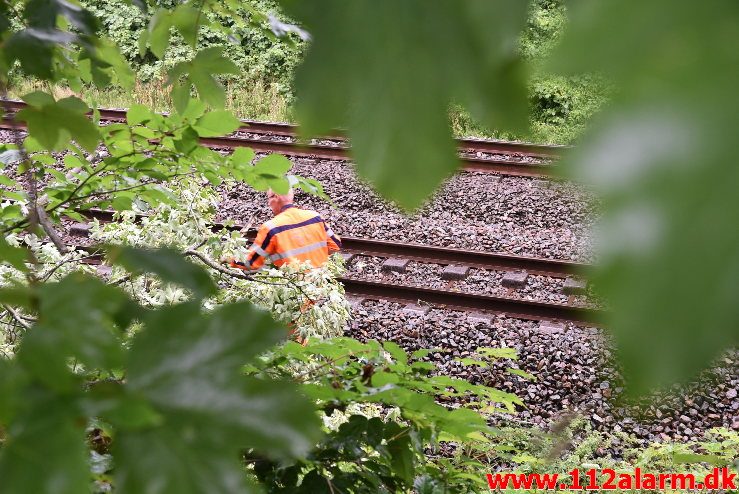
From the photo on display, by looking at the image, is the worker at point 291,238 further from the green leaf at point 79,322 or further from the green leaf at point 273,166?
the green leaf at point 79,322

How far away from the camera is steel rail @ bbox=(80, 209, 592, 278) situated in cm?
554

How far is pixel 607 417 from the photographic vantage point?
435 cm

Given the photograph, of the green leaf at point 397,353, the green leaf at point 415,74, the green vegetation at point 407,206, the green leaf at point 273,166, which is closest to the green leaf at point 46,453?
the green vegetation at point 407,206

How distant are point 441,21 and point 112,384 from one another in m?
0.36

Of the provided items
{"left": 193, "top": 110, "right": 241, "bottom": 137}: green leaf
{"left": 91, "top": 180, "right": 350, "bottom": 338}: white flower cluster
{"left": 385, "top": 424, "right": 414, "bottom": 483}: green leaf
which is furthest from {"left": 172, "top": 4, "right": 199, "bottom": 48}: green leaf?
{"left": 91, "top": 180, "right": 350, "bottom": 338}: white flower cluster

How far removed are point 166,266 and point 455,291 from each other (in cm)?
461

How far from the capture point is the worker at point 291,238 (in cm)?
474

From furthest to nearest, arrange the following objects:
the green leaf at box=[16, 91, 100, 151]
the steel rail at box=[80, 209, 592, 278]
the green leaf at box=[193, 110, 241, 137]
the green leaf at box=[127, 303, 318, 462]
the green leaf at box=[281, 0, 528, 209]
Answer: the steel rail at box=[80, 209, 592, 278]
the green leaf at box=[193, 110, 241, 137]
the green leaf at box=[16, 91, 100, 151]
the green leaf at box=[127, 303, 318, 462]
the green leaf at box=[281, 0, 528, 209]

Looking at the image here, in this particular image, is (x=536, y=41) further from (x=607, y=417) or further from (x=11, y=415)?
(x=607, y=417)

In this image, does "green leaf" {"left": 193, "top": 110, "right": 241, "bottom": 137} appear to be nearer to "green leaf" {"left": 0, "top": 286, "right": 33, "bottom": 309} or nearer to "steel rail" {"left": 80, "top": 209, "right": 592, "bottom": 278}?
"green leaf" {"left": 0, "top": 286, "right": 33, "bottom": 309}

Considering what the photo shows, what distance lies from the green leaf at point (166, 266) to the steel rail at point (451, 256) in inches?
187

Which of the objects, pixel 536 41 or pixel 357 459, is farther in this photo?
pixel 357 459

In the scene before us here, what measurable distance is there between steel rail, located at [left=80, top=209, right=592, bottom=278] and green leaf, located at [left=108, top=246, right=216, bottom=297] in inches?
187

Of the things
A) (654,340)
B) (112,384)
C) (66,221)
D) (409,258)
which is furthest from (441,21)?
(66,221)
